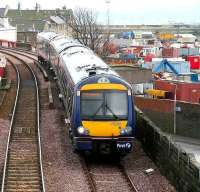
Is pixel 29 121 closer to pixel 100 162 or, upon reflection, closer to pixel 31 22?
pixel 100 162

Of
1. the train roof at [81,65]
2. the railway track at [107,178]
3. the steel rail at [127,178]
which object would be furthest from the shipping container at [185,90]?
the railway track at [107,178]

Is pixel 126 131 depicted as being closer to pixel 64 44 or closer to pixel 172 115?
pixel 64 44

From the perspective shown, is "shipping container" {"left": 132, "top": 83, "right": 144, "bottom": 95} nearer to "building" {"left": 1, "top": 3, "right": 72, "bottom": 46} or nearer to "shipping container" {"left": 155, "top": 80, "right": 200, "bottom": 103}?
"shipping container" {"left": 155, "top": 80, "right": 200, "bottom": 103}

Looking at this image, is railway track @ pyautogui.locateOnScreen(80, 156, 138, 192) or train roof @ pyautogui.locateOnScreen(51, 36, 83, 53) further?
train roof @ pyautogui.locateOnScreen(51, 36, 83, 53)

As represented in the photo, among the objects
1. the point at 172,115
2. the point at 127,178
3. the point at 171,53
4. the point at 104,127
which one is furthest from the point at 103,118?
the point at 171,53

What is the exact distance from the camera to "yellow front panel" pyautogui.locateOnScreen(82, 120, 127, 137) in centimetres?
1482

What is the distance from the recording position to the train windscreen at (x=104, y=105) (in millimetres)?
15078

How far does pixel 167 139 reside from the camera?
14781 mm

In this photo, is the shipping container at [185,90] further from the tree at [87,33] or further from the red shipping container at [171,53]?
the red shipping container at [171,53]

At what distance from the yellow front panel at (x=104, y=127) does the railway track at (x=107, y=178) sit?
1043mm

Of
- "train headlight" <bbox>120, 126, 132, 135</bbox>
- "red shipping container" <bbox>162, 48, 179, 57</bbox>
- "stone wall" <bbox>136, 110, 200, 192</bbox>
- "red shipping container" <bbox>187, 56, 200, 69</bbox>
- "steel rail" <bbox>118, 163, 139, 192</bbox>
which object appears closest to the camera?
"stone wall" <bbox>136, 110, 200, 192</bbox>

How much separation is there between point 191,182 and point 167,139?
255cm

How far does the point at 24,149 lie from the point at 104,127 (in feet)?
10.9

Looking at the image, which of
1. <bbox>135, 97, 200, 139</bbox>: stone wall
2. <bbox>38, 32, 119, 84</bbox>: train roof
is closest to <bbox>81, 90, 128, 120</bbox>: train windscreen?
<bbox>38, 32, 119, 84</bbox>: train roof
